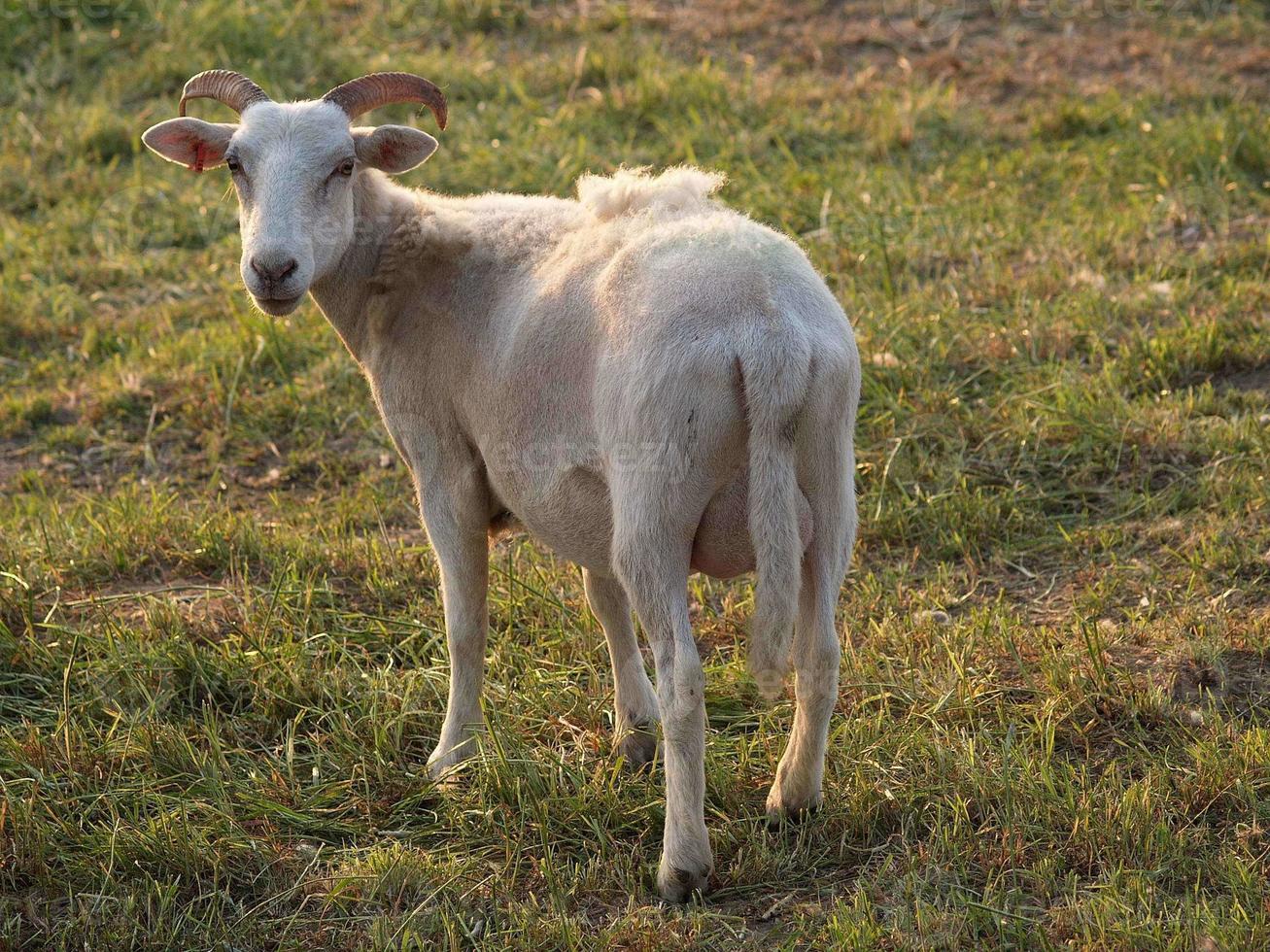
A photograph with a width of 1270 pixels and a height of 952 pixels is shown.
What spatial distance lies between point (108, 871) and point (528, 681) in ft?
4.65

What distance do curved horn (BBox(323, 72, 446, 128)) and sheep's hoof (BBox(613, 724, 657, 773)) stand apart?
1938 mm

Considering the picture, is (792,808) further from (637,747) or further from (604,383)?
(604,383)

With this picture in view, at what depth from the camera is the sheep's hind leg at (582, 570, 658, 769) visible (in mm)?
4582

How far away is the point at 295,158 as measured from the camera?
14.2ft

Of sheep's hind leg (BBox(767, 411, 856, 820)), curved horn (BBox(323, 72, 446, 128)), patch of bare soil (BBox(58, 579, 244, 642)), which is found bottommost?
patch of bare soil (BBox(58, 579, 244, 642))

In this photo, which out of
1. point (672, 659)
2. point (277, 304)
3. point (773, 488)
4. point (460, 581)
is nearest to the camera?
point (773, 488)

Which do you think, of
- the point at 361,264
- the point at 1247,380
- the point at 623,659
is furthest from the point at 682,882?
the point at 1247,380

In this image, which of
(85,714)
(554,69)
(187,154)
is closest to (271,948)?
(85,714)

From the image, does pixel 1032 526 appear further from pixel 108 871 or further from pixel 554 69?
pixel 554 69

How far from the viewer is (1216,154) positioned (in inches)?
311

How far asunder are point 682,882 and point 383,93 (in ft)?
8.25

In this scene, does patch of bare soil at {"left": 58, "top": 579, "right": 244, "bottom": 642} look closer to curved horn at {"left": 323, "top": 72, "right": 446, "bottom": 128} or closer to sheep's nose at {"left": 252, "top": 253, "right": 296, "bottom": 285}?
sheep's nose at {"left": 252, "top": 253, "right": 296, "bottom": 285}

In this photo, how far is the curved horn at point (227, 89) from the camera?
4.61 meters

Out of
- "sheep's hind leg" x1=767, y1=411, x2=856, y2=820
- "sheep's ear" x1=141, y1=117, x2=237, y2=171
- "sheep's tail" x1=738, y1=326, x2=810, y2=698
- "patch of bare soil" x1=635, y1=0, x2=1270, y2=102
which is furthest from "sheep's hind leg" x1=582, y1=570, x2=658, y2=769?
"patch of bare soil" x1=635, y1=0, x2=1270, y2=102
